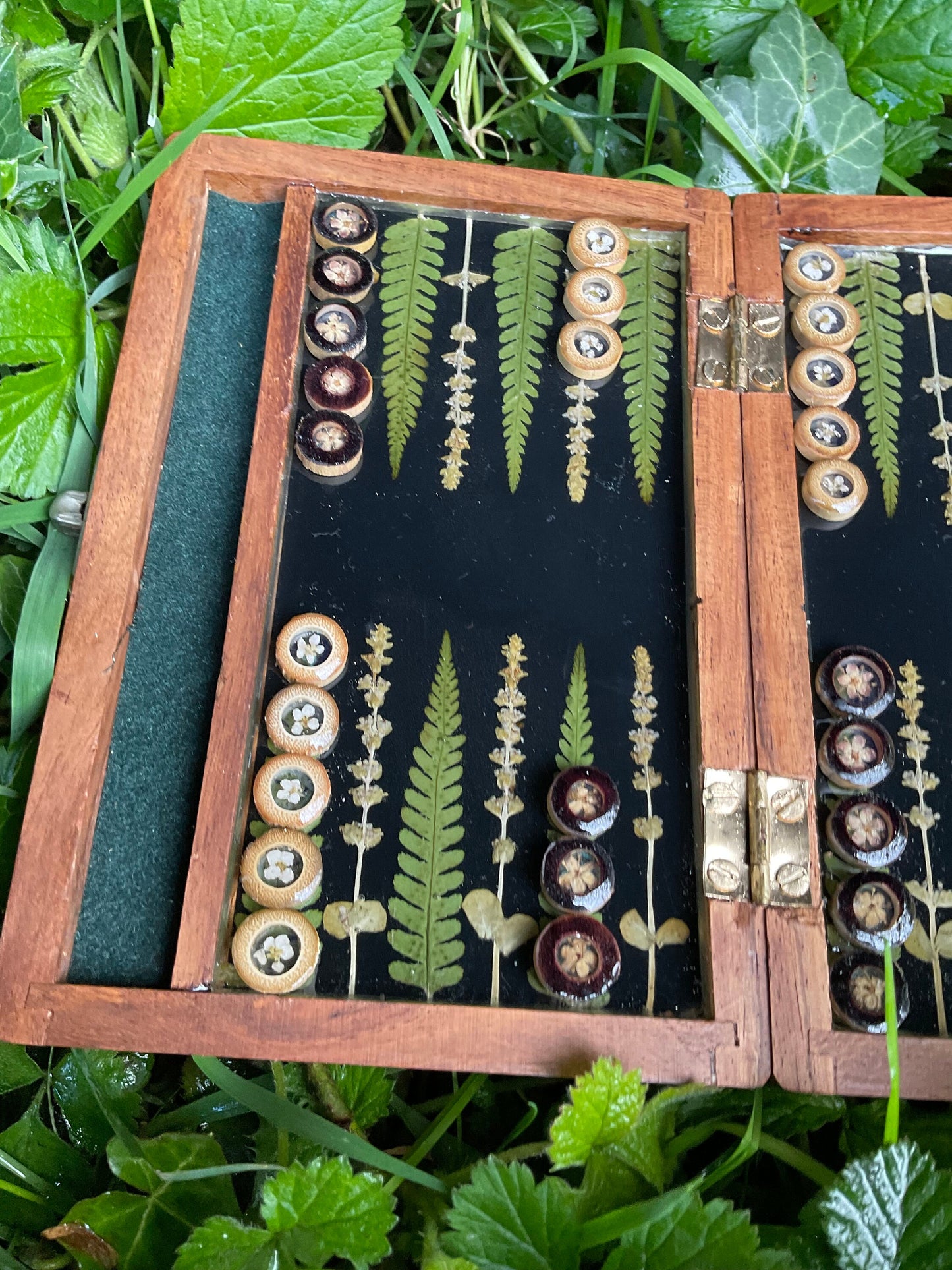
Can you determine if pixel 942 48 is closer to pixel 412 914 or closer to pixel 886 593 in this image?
pixel 886 593

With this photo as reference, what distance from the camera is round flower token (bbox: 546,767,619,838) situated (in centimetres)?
93

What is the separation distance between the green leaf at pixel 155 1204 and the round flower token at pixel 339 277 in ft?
2.96

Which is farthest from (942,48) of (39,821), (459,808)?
(39,821)

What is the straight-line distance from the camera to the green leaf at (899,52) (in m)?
1.26

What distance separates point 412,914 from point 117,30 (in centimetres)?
120

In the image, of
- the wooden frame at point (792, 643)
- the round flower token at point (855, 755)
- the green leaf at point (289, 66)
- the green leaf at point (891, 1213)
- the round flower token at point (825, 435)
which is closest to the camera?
the green leaf at point (891, 1213)

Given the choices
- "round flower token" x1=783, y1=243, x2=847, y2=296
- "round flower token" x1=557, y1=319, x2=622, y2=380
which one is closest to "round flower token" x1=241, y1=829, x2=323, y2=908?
"round flower token" x1=557, y1=319, x2=622, y2=380

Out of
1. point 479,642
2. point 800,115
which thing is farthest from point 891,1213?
point 800,115

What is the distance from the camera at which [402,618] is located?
101cm

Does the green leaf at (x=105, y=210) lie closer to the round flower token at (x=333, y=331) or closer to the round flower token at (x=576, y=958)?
the round flower token at (x=333, y=331)

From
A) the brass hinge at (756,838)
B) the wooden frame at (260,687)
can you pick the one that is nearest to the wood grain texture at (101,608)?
the wooden frame at (260,687)

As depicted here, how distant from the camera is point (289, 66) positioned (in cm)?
120

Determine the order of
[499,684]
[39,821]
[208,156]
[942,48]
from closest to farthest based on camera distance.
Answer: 1. [39,821]
2. [499,684]
3. [208,156]
4. [942,48]

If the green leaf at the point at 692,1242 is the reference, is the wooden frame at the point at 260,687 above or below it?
above
